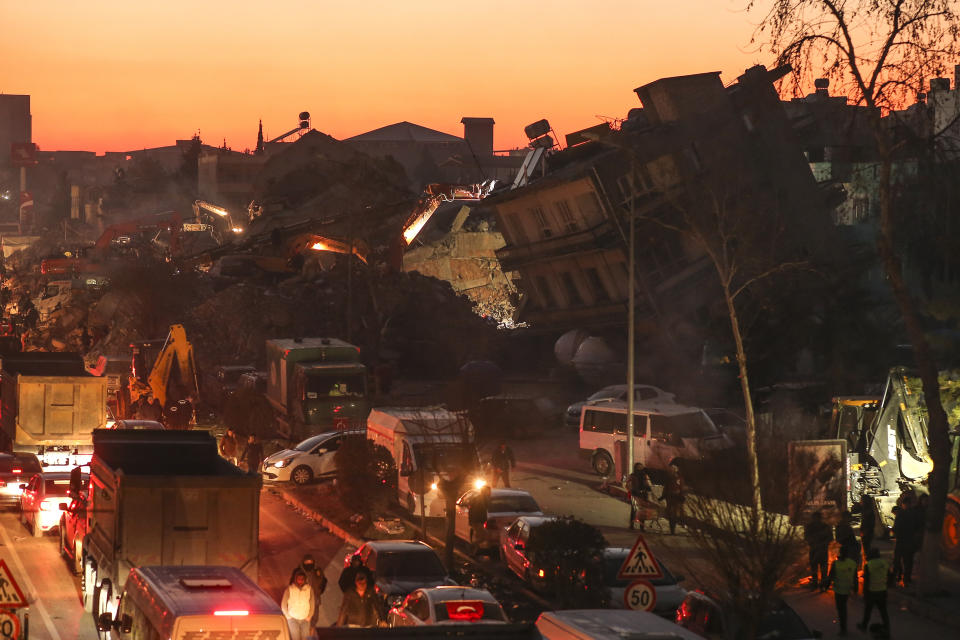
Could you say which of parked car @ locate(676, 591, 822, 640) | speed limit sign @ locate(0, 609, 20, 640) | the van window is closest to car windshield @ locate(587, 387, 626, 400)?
the van window

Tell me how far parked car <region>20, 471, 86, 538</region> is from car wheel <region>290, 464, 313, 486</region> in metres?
7.76

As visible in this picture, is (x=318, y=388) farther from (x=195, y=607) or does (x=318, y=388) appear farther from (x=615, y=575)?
(x=195, y=607)

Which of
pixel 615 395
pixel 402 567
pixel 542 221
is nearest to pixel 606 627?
pixel 402 567

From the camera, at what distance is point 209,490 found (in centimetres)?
1955

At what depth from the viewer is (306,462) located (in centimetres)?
3481

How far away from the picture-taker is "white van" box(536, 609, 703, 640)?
12.9 meters

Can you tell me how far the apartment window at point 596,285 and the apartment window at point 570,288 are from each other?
1457mm

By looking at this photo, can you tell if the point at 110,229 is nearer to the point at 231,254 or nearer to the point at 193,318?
the point at 231,254

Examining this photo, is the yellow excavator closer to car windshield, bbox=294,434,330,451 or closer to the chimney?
car windshield, bbox=294,434,330,451

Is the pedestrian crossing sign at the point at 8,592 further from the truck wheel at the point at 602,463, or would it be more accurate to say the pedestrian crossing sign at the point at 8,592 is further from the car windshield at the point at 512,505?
the truck wheel at the point at 602,463

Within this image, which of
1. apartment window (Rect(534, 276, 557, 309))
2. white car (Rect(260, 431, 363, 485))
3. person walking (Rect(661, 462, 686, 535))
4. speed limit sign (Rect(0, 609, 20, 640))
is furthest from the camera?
apartment window (Rect(534, 276, 557, 309))

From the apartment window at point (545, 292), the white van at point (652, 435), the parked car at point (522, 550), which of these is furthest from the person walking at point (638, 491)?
the apartment window at point (545, 292)

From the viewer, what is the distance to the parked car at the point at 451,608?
56.9ft

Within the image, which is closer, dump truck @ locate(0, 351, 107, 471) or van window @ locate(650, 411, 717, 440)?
dump truck @ locate(0, 351, 107, 471)
